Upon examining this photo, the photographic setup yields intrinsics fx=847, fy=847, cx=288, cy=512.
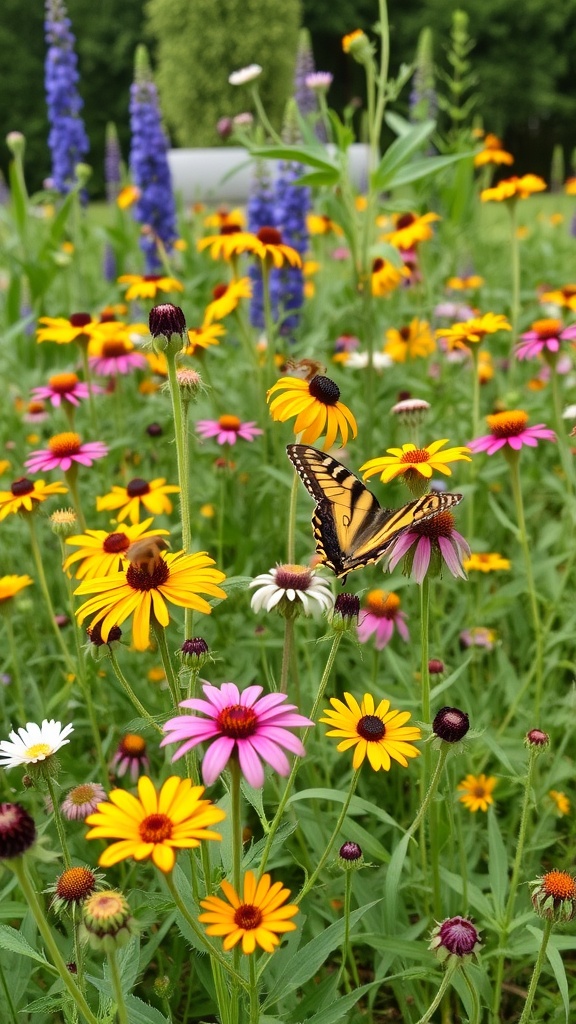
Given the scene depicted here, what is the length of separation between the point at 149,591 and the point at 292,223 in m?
3.04

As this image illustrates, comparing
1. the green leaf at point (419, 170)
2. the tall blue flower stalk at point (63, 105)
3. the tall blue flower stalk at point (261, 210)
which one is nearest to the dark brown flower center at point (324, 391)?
the green leaf at point (419, 170)

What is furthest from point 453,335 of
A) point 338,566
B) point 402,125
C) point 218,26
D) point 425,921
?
point 218,26

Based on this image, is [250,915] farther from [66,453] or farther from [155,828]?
[66,453]

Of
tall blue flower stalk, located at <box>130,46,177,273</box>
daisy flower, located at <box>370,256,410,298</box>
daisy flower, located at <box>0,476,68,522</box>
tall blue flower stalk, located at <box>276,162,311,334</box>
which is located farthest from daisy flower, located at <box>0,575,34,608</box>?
tall blue flower stalk, located at <box>130,46,177,273</box>

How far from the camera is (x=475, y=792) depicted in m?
1.79

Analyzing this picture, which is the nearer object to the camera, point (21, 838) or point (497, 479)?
point (21, 838)

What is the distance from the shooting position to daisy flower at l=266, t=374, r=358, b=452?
4.44 ft

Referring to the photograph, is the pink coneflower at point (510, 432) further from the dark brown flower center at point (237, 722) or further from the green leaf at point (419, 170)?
the green leaf at point (419, 170)

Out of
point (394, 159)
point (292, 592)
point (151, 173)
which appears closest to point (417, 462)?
point (292, 592)

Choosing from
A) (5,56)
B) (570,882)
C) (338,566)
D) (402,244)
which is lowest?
(570,882)

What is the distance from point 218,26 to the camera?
15.3 metres

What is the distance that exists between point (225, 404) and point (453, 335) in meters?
1.23

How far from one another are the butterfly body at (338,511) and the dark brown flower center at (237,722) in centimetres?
43

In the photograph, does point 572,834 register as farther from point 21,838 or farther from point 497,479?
point 497,479
